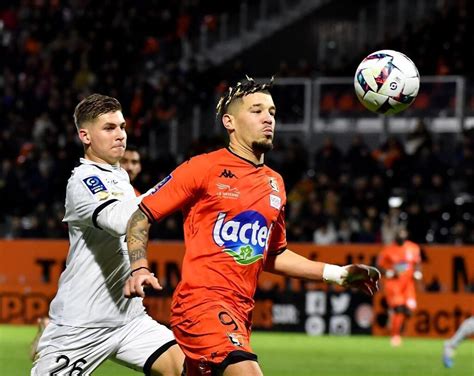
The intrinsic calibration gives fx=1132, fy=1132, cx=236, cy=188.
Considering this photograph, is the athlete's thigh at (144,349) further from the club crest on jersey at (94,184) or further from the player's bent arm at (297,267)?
the club crest on jersey at (94,184)

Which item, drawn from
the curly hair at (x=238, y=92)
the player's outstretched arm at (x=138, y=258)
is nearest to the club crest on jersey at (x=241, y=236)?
the player's outstretched arm at (x=138, y=258)

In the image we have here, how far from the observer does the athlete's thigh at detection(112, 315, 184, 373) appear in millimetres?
6363

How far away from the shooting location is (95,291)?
20.5 feet

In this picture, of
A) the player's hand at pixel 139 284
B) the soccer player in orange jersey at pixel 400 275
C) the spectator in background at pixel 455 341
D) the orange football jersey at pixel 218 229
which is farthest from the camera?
the soccer player in orange jersey at pixel 400 275

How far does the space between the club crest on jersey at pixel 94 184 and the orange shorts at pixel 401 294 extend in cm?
1198

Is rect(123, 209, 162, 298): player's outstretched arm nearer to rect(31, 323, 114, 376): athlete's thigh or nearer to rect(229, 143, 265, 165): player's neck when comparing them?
rect(229, 143, 265, 165): player's neck

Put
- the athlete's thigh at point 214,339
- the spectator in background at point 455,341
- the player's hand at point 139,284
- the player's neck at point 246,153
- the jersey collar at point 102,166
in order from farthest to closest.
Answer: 1. the spectator in background at point 455,341
2. the jersey collar at point 102,166
3. the player's neck at point 246,153
4. the athlete's thigh at point 214,339
5. the player's hand at point 139,284

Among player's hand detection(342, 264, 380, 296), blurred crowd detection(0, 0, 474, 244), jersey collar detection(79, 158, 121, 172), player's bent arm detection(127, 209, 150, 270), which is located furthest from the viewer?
blurred crowd detection(0, 0, 474, 244)

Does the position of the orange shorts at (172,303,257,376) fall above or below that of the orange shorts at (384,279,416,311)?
above

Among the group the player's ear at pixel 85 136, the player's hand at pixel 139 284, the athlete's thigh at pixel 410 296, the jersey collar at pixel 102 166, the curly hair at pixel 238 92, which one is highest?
the curly hair at pixel 238 92

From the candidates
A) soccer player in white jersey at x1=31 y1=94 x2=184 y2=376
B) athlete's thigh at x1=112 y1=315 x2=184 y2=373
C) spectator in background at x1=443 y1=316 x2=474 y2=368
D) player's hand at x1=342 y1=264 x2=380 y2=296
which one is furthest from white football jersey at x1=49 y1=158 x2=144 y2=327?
spectator in background at x1=443 y1=316 x2=474 y2=368

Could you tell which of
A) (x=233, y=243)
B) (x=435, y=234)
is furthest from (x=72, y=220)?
(x=435, y=234)

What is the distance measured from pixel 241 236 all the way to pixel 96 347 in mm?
1147

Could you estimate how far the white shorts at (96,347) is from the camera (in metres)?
6.16
